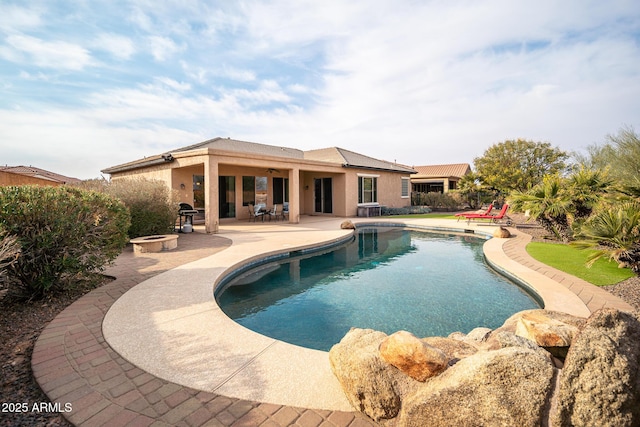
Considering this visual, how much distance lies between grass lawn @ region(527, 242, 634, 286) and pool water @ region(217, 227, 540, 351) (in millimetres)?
1313

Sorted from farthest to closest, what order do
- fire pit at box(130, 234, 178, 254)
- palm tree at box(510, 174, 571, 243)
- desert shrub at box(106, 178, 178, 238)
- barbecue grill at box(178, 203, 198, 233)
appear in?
barbecue grill at box(178, 203, 198, 233) < desert shrub at box(106, 178, 178, 238) < palm tree at box(510, 174, 571, 243) < fire pit at box(130, 234, 178, 254)

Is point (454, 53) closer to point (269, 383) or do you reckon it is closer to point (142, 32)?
point (142, 32)

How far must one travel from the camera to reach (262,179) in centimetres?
1828

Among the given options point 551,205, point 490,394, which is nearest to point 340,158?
point 551,205

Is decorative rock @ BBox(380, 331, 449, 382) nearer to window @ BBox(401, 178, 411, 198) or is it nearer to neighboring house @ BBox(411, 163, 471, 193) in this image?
window @ BBox(401, 178, 411, 198)

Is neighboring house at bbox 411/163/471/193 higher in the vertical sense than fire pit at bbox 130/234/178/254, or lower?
higher

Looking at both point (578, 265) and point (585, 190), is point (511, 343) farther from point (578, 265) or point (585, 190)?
point (585, 190)

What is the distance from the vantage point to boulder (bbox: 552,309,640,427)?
1.72 metres

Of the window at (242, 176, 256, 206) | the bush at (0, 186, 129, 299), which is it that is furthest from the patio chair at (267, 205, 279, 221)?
the bush at (0, 186, 129, 299)

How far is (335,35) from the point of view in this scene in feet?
36.4

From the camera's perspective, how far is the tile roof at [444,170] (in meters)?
35.5

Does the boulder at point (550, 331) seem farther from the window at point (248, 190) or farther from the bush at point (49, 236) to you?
the window at point (248, 190)

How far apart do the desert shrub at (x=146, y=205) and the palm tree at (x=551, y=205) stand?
13.1 meters

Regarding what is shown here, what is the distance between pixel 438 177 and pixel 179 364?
35.5 meters
